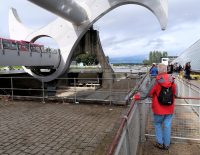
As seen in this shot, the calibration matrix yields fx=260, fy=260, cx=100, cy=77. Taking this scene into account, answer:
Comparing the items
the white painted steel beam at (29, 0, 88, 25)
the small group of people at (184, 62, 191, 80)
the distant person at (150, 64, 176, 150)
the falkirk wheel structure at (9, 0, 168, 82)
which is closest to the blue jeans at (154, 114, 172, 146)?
the distant person at (150, 64, 176, 150)

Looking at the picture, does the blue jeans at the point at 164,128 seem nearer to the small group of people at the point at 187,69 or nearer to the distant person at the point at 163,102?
the distant person at the point at 163,102

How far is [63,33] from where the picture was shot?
118 ft

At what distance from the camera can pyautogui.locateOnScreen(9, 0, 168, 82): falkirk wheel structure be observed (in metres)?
32.5

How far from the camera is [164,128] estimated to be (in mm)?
5660

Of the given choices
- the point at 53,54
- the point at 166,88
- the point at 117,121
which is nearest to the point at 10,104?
the point at 117,121

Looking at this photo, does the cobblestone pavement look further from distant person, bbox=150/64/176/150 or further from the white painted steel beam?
the white painted steel beam

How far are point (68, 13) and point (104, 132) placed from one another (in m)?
23.4

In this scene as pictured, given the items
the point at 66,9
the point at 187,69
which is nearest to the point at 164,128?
the point at 187,69

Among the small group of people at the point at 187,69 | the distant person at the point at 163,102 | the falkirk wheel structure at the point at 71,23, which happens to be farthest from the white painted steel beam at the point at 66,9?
the distant person at the point at 163,102

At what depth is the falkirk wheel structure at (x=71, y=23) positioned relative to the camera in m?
32.5

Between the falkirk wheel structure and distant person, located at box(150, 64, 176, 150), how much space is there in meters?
24.2

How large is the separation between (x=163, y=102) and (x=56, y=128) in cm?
375

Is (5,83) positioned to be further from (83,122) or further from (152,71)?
(83,122)

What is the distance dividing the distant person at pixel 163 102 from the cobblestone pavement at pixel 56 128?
1366mm
